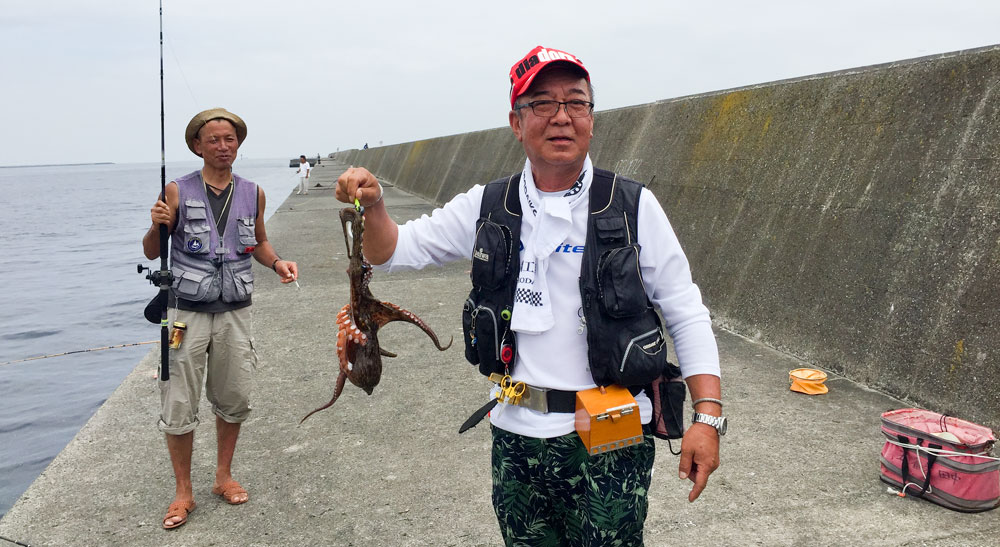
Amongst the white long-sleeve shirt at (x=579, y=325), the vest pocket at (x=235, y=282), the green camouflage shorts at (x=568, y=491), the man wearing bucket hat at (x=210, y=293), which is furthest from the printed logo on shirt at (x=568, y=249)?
the vest pocket at (x=235, y=282)

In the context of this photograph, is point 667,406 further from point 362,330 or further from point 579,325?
point 362,330

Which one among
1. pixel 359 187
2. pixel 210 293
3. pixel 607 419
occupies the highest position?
pixel 359 187

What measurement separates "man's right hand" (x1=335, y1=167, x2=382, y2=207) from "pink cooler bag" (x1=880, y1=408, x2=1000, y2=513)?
294 cm

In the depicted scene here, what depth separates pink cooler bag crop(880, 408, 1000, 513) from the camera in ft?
11.3

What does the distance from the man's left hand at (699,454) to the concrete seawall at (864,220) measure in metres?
2.85

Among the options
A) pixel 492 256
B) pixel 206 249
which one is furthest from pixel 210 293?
pixel 492 256

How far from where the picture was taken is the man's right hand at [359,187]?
6.97 ft

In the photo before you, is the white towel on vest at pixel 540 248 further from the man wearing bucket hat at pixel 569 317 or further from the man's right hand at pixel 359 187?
the man's right hand at pixel 359 187

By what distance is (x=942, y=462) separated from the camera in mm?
3520

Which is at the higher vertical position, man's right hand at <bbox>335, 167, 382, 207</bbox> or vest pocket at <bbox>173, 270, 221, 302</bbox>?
man's right hand at <bbox>335, 167, 382, 207</bbox>

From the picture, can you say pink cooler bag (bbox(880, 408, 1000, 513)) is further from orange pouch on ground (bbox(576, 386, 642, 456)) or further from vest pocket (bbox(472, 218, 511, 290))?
vest pocket (bbox(472, 218, 511, 290))


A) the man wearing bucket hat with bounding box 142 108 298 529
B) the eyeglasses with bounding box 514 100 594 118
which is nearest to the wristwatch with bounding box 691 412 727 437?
the eyeglasses with bounding box 514 100 594 118

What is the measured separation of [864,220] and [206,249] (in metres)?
4.40

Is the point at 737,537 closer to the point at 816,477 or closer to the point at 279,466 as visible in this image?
the point at 816,477
